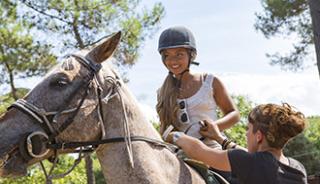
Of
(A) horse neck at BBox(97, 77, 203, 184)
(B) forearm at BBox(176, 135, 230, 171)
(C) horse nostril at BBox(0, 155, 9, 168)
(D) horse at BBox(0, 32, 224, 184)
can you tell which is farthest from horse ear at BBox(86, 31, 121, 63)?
(C) horse nostril at BBox(0, 155, 9, 168)

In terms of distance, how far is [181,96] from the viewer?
481 cm

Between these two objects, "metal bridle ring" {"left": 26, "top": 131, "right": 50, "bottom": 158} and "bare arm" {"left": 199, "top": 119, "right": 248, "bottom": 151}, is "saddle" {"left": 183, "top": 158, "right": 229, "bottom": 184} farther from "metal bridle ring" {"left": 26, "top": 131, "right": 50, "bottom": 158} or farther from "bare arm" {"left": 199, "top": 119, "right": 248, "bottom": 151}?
"metal bridle ring" {"left": 26, "top": 131, "right": 50, "bottom": 158}

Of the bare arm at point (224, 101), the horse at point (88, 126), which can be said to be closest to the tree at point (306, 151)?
the bare arm at point (224, 101)

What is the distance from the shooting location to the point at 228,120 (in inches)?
187

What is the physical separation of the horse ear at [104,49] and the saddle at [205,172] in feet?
3.04

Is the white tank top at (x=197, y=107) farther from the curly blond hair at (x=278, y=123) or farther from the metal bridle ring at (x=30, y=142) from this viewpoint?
the metal bridle ring at (x=30, y=142)

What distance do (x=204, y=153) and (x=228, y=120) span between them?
84 centimetres

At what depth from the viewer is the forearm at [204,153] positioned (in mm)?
3878

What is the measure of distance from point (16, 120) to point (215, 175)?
149 cm

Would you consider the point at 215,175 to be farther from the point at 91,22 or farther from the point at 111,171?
the point at 91,22

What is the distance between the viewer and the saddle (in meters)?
4.37

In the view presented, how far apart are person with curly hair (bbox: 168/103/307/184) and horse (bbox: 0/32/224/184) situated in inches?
12.4

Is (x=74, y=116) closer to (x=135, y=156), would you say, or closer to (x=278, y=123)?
(x=135, y=156)

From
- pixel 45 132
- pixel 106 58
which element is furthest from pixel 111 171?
pixel 106 58
